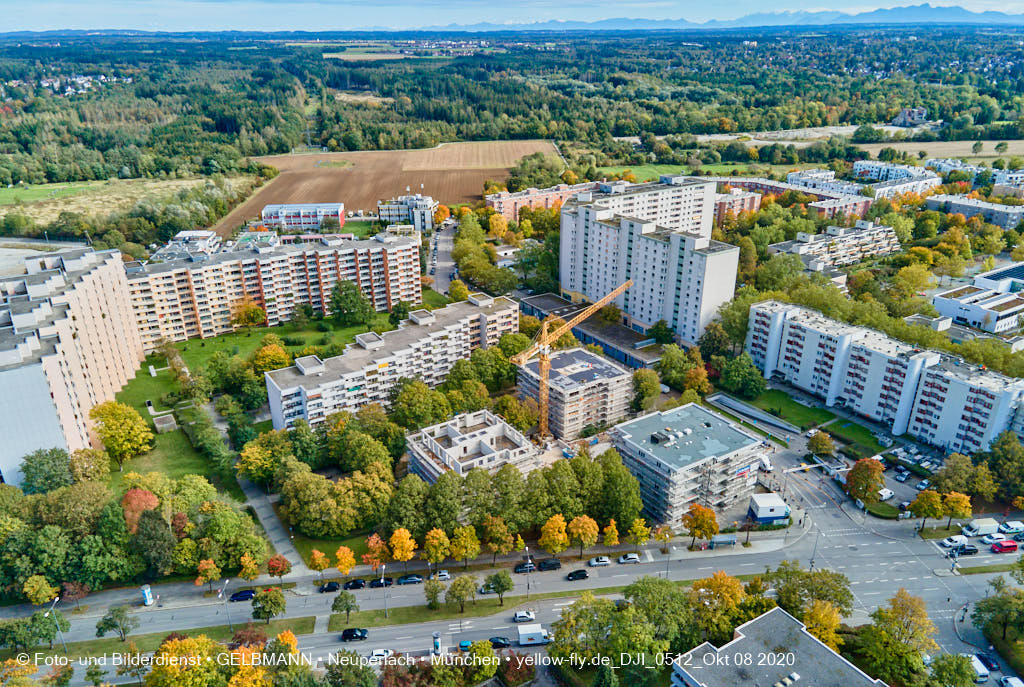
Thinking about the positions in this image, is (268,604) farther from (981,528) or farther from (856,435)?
(856,435)

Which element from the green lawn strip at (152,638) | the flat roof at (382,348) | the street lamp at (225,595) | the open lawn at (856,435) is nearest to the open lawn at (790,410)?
the open lawn at (856,435)

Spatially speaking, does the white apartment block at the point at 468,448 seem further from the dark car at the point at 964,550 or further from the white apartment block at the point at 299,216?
the white apartment block at the point at 299,216

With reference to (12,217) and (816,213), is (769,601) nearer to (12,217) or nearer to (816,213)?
(816,213)

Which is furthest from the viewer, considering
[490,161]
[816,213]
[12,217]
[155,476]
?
[490,161]

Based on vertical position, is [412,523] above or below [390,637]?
above

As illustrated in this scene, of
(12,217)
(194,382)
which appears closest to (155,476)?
(194,382)

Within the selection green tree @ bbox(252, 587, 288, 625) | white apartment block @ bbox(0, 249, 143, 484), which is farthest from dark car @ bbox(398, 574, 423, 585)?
white apartment block @ bbox(0, 249, 143, 484)
